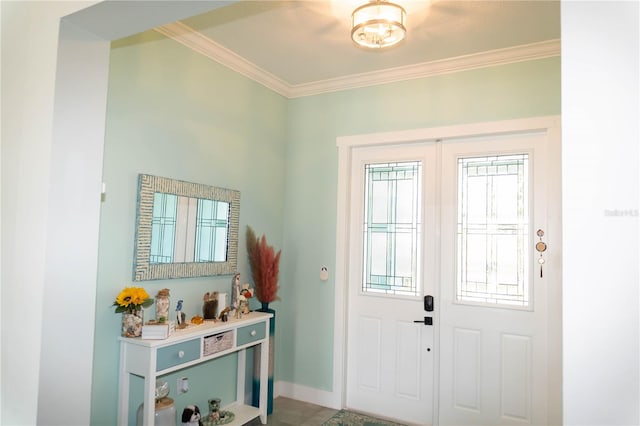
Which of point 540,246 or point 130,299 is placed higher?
point 540,246

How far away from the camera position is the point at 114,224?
244 cm

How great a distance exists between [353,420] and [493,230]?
1.83 metres

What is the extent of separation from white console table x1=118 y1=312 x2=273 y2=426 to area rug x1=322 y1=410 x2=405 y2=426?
21.6 inches

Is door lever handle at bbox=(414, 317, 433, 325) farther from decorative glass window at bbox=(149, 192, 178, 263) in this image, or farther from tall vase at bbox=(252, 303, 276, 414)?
decorative glass window at bbox=(149, 192, 178, 263)

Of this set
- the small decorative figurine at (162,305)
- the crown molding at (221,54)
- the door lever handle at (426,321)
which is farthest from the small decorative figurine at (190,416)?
the crown molding at (221,54)

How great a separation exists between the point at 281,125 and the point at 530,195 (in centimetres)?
217

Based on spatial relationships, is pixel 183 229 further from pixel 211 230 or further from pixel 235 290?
pixel 235 290

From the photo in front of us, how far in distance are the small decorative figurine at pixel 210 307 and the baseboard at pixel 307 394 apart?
1.24 metres

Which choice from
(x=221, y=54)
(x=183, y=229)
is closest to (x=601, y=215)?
(x=183, y=229)

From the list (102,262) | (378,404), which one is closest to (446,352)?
(378,404)

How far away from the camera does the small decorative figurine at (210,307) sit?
2908 millimetres

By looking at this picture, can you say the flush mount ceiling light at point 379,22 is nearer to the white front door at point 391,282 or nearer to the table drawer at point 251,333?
the white front door at point 391,282

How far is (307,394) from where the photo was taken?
12.0ft

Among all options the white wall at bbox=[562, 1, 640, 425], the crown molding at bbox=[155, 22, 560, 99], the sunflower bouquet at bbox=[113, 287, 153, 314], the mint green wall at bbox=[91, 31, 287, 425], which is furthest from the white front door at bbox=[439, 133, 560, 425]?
the white wall at bbox=[562, 1, 640, 425]
